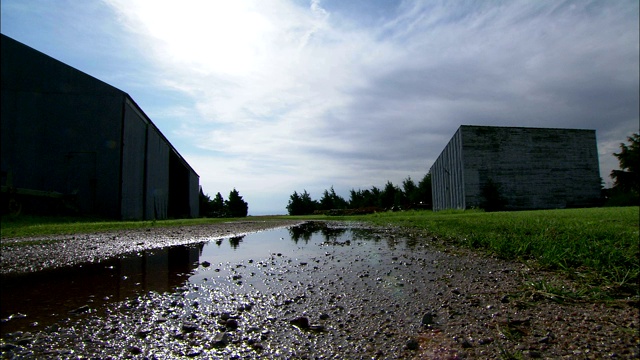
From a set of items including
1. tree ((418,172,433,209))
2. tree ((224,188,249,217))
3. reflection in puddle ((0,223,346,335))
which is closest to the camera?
reflection in puddle ((0,223,346,335))

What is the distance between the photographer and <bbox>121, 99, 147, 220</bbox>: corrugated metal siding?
1673 cm

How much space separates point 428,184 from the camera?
42812 mm

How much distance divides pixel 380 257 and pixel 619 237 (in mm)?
2777

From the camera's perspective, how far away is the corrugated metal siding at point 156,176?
20820mm

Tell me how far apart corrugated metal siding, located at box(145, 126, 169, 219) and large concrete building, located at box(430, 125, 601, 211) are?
20.6 meters

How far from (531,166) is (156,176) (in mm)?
25994

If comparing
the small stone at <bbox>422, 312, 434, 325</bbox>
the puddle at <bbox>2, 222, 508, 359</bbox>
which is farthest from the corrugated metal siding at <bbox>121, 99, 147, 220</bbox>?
the small stone at <bbox>422, 312, 434, 325</bbox>

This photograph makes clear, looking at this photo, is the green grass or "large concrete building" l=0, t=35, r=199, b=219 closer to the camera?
the green grass

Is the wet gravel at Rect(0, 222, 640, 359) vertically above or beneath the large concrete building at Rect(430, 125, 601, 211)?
beneath

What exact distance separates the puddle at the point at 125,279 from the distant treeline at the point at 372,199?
32.4 m

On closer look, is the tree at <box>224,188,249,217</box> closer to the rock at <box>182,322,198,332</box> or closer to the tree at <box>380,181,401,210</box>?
the tree at <box>380,181,401,210</box>

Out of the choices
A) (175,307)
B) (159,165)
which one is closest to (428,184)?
(159,165)

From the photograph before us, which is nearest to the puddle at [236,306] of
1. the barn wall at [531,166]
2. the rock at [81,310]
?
the rock at [81,310]

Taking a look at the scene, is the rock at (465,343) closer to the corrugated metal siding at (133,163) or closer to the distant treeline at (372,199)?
the corrugated metal siding at (133,163)
